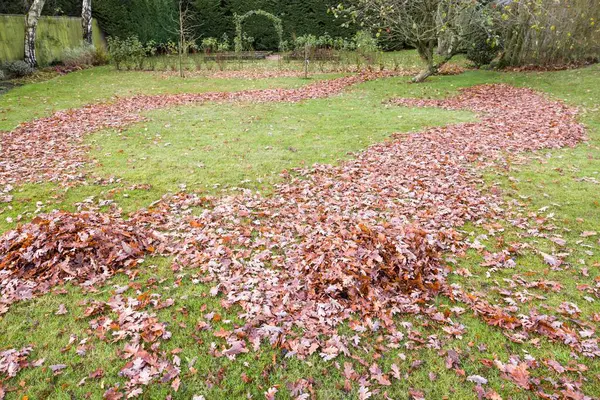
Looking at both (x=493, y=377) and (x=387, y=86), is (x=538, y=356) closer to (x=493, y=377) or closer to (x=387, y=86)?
(x=493, y=377)

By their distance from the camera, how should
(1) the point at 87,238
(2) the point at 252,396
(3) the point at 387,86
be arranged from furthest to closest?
(3) the point at 387,86 → (1) the point at 87,238 → (2) the point at 252,396

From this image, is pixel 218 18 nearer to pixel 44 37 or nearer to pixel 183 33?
pixel 183 33

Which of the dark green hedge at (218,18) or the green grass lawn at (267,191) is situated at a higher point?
the dark green hedge at (218,18)

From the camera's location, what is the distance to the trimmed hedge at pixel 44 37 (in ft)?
56.7

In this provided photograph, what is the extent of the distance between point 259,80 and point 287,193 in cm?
1255

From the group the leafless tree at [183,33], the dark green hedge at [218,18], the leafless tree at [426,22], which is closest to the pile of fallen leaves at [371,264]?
the leafless tree at [426,22]

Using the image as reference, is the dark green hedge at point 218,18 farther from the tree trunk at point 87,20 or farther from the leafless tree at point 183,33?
the tree trunk at point 87,20

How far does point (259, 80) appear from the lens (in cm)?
1789

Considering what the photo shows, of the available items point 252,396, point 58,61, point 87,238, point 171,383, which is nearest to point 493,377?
point 252,396

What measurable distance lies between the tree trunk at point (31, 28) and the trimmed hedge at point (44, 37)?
28.1 inches

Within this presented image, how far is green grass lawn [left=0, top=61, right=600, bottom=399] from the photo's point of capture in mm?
3284

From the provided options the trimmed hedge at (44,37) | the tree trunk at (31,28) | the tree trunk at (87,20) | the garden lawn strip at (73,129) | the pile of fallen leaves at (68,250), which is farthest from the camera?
the tree trunk at (87,20)

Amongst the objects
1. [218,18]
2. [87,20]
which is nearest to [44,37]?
[87,20]

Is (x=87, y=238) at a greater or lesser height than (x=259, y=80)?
lesser
